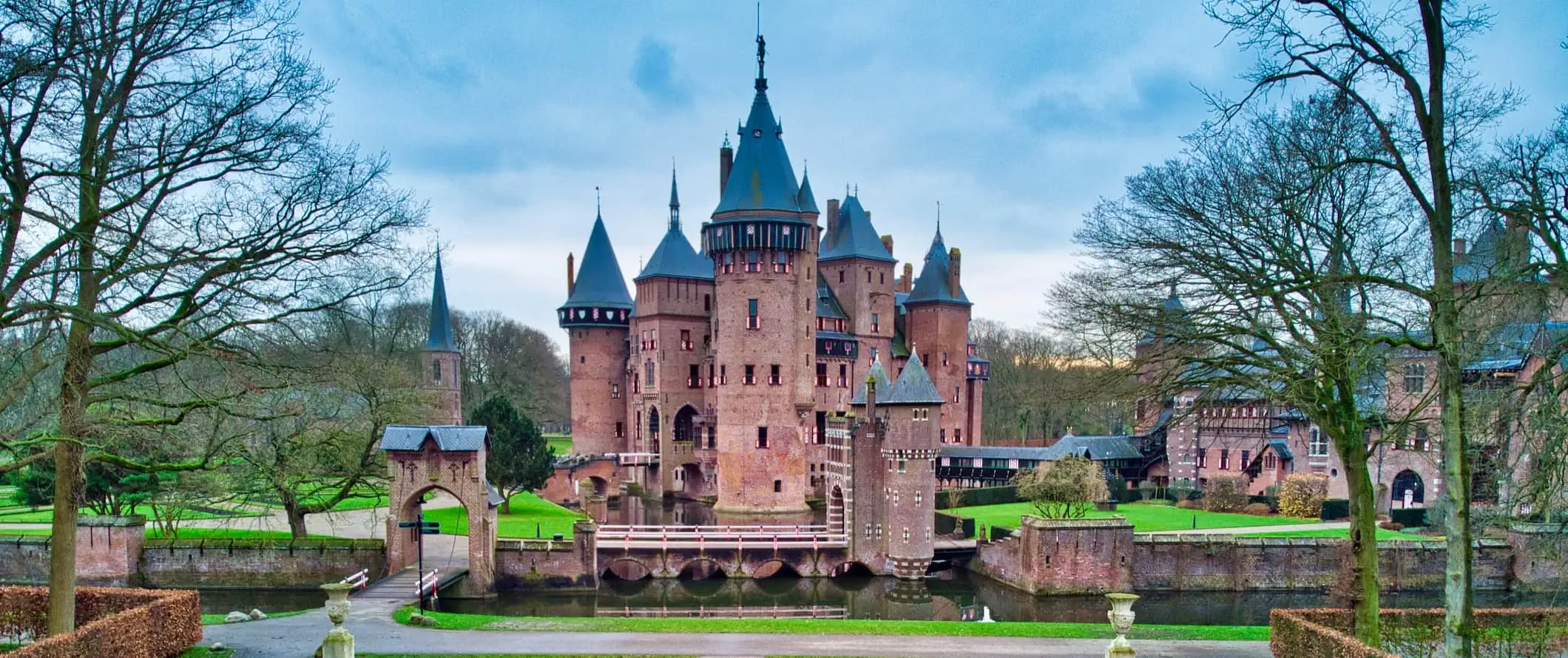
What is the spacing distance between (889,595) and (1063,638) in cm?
1004

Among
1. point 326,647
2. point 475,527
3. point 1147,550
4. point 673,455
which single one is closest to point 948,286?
point 673,455

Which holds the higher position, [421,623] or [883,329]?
[883,329]

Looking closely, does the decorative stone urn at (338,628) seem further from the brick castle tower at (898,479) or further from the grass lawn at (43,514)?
the grass lawn at (43,514)

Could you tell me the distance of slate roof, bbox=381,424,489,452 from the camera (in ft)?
81.9

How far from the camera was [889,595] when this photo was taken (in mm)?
27281

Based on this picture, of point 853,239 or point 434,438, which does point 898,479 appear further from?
point 853,239

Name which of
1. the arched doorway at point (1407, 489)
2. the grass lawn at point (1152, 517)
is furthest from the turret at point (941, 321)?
the arched doorway at point (1407, 489)

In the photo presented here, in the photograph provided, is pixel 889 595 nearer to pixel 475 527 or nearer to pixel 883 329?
pixel 475 527

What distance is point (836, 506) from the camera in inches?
1284

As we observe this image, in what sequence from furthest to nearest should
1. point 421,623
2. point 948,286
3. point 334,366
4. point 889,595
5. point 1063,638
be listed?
1. point 948,286
2. point 889,595
3. point 421,623
4. point 1063,638
5. point 334,366

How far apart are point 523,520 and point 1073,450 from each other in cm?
2525

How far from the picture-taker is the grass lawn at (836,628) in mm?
17969

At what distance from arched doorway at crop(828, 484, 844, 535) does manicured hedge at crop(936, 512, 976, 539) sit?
430 centimetres

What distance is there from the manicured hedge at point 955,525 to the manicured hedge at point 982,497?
401 cm
